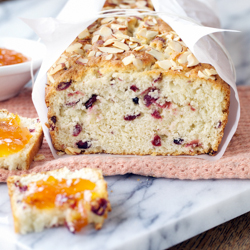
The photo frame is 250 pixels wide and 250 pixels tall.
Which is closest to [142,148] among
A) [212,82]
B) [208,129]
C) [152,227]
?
[208,129]

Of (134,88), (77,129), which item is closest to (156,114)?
(134,88)

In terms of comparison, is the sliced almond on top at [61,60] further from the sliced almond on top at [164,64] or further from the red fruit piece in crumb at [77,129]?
the sliced almond on top at [164,64]

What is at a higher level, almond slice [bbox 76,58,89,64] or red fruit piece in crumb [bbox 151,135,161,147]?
almond slice [bbox 76,58,89,64]

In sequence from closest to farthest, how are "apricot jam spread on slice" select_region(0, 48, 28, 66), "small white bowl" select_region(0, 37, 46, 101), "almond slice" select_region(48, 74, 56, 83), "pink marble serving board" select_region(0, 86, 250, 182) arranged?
"pink marble serving board" select_region(0, 86, 250, 182)
"almond slice" select_region(48, 74, 56, 83)
"small white bowl" select_region(0, 37, 46, 101)
"apricot jam spread on slice" select_region(0, 48, 28, 66)

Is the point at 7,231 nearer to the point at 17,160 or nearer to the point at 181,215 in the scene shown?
the point at 17,160

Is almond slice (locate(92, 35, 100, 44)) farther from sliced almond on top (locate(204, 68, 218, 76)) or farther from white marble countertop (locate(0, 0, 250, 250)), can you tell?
white marble countertop (locate(0, 0, 250, 250))

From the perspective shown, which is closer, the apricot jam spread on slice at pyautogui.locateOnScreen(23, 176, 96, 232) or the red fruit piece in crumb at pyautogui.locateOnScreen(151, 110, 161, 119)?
the apricot jam spread on slice at pyautogui.locateOnScreen(23, 176, 96, 232)

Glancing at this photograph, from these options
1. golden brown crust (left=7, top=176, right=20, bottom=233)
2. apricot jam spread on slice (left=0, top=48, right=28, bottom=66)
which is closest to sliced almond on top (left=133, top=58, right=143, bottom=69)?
golden brown crust (left=7, top=176, right=20, bottom=233)
